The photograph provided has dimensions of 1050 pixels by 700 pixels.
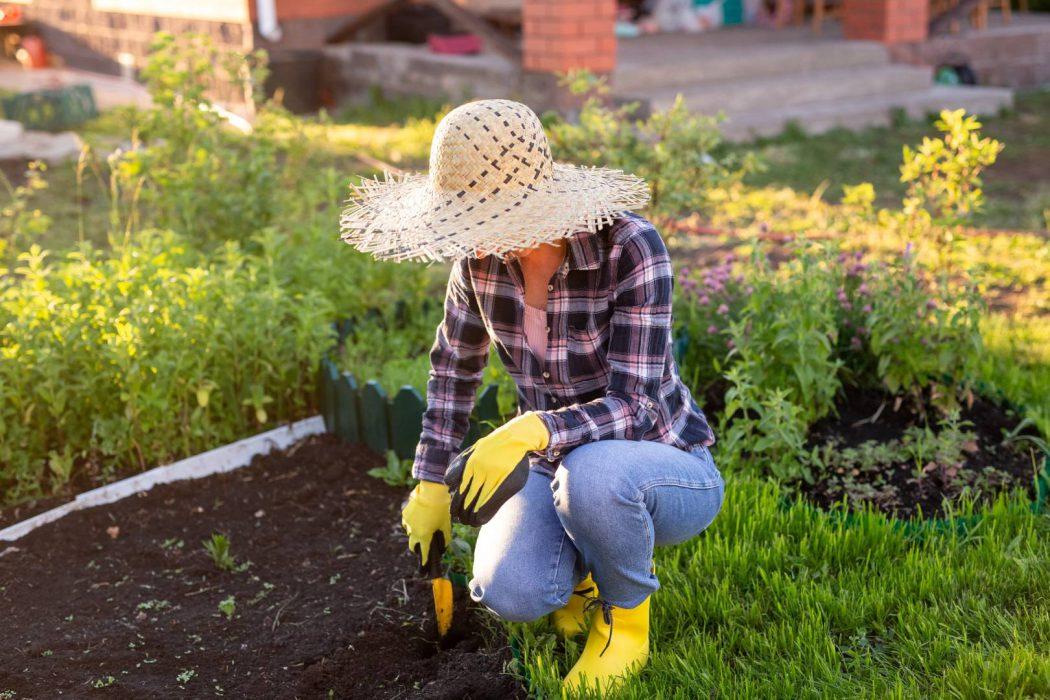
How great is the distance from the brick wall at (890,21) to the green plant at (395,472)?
785cm

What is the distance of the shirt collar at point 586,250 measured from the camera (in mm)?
2385

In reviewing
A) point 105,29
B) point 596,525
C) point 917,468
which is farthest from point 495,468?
point 105,29

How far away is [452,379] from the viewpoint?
2.67 m

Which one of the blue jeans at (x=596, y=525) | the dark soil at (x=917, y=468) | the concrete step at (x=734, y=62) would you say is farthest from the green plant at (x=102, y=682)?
the concrete step at (x=734, y=62)

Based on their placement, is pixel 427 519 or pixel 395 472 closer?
pixel 427 519

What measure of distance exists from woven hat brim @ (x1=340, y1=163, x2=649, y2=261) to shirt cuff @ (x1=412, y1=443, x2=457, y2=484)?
523 mm

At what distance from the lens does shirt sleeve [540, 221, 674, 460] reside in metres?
2.35

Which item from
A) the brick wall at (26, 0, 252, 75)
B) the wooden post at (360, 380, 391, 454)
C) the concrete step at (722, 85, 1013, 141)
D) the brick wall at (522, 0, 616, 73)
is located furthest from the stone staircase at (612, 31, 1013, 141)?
the wooden post at (360, 380, 391, 454)

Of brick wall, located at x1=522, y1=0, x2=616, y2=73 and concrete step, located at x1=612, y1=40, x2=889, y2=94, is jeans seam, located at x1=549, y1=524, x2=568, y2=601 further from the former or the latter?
concrete step, located at x1=612, y1=40, x2=889, y2=94

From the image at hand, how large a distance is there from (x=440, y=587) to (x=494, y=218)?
96 centimetres

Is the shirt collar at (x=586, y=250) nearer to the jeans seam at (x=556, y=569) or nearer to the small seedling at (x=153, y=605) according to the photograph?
the jeans seam at (x=556, y=569)

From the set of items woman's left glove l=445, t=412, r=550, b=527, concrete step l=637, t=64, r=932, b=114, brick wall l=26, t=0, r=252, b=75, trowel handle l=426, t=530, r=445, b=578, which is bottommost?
trowel handle l=426, t=530, r=445, b=578

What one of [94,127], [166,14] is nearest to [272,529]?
[94,127]

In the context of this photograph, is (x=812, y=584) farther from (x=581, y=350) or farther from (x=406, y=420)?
(x=406, y=420)
